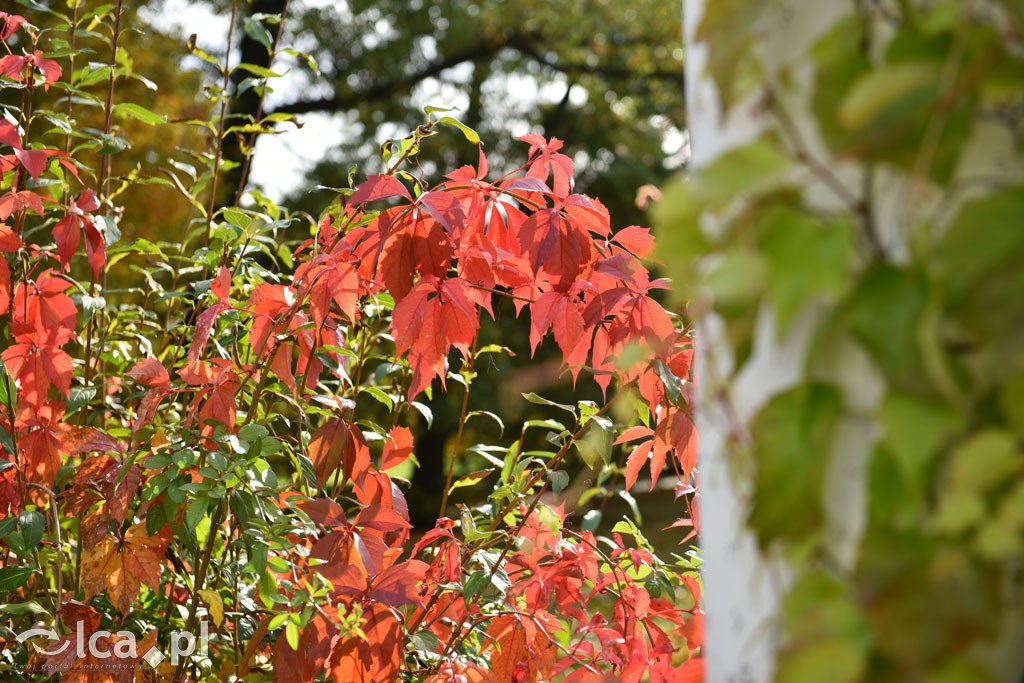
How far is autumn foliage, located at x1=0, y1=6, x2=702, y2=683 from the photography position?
0.92m

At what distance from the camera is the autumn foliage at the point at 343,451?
0.92 m

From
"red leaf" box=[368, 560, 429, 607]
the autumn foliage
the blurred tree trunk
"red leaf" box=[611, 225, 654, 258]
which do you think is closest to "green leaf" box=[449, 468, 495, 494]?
the autumn foliage

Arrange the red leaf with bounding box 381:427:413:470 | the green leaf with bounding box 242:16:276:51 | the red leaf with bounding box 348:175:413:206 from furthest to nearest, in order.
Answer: the green leaf with bounding box 242:16:276:51 < the red leaf with bounding box 381:427:413:470 < the red leaf with bounding box 348:175:413:206

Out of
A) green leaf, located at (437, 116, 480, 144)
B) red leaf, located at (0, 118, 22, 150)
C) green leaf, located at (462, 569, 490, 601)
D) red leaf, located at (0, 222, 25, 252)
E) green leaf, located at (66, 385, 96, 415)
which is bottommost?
green leaf, located at (462, 569, 490, 601)

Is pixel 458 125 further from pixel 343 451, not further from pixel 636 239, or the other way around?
pixel 343 451

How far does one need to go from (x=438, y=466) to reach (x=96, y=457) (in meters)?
5.56

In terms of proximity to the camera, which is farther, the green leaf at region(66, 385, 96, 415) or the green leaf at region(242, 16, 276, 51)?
the green leaf at region(242, 16, 276, 51)

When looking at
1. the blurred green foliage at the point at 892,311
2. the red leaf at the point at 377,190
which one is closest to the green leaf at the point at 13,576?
the red leaf at the point at 377,190

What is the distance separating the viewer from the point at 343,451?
101cm

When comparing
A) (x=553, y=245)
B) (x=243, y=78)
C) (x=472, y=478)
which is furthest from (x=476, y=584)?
(x=243, y=78)

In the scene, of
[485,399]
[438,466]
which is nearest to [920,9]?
[485,399]

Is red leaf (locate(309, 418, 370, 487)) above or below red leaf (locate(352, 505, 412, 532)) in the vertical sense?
above

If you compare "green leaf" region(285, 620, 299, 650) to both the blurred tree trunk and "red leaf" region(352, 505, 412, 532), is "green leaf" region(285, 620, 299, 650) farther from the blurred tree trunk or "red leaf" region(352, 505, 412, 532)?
the blurred tree trunk

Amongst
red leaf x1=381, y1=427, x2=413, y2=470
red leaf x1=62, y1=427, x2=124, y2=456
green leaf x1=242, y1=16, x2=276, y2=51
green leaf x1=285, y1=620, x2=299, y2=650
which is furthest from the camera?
green leaf x1=242, y1=16, x2=276, y2=51
